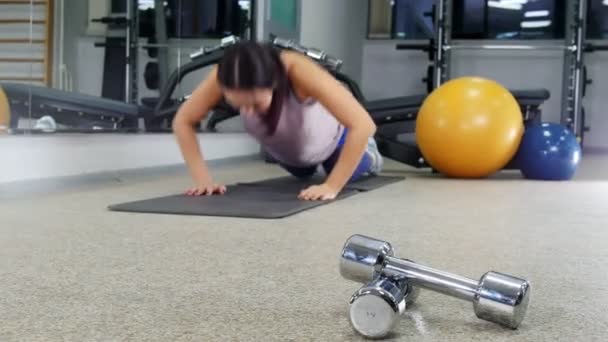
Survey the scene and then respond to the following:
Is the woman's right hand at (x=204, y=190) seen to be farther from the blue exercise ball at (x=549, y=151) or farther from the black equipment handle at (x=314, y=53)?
the blue exercise ball at (x=549, y=151)

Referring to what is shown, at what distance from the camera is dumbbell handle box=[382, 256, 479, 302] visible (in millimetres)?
877

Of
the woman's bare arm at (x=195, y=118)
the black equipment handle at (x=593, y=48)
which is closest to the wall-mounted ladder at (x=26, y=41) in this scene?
the woman's bare arm at (x=195, y=118)

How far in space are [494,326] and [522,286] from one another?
10 cm

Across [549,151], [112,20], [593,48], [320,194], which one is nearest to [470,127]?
[549,151]

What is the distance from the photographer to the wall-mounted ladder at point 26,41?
8.02ft

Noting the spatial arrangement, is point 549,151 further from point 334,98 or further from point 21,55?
point 21,55

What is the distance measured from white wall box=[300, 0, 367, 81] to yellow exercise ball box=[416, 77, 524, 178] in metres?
2.10

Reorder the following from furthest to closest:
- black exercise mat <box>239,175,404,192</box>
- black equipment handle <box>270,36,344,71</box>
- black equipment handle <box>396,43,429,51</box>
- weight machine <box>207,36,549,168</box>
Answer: black equipment handle <box>396,43,429,51</box> → weight machine <box>207,36,549,168</box> → black equipment handle <box>270,36,344,71</box> → black exercise mat <box>239,175,404,192</box>

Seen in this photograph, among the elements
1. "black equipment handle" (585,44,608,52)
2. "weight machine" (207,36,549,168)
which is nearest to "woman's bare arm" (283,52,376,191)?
"weight machine" (207,36,549,168)

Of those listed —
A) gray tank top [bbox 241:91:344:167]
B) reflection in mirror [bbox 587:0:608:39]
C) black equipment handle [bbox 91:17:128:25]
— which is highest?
reflection in mirror [bbox 587:0:608:39]

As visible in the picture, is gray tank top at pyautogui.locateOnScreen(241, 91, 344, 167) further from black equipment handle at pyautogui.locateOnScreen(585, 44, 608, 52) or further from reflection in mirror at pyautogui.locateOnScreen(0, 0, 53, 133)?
black equipment handle at pyautogui.locateOnScreen(585, 44, 608, 52)

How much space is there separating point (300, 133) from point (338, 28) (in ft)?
12.2

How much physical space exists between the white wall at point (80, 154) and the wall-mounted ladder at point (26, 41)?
230 mm

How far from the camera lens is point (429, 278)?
2.94 ft
